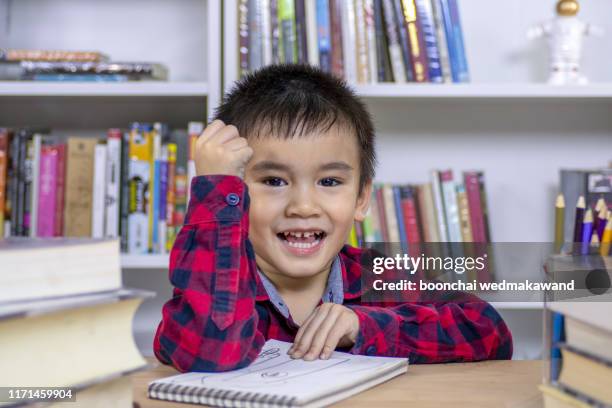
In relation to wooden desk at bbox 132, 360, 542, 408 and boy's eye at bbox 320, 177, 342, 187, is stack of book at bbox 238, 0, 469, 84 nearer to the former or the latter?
boy's eye at bbox 320, 177, 342, 187

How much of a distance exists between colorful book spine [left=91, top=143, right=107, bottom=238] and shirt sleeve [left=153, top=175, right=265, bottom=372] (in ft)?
3.04

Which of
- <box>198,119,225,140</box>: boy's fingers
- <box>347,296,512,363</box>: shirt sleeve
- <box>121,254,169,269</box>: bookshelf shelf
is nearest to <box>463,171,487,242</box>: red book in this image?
<box>121,254,169,269</box>: bookshelf shelf

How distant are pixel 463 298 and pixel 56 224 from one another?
40.2 inches

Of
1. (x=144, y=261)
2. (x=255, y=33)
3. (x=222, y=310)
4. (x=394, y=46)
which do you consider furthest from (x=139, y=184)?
(x=222, y=310)

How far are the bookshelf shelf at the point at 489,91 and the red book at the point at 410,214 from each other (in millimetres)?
213

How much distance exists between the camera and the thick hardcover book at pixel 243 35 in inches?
64.5

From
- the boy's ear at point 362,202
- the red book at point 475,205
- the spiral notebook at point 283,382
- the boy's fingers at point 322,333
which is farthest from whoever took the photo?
the red book at point 475,205

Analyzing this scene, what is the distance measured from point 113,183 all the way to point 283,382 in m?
1.16

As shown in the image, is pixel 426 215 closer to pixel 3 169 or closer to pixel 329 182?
pixel 329 182

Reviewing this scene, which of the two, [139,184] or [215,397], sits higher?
[139,184]

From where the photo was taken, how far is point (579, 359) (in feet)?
1.65

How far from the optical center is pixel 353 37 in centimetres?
165

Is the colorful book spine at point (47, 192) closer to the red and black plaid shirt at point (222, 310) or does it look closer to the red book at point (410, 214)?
the red book at point (410, 214)

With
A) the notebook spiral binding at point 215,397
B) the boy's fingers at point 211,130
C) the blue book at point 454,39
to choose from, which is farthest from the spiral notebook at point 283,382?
the blue book at point 454,39
